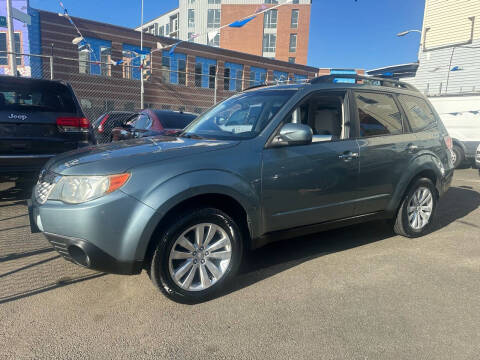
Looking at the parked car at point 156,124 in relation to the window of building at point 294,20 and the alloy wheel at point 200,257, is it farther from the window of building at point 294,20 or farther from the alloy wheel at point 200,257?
the window of building at point 294,20

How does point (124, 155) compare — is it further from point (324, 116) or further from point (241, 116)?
point (324, 116)

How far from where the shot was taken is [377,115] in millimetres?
3869

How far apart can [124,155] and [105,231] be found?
59cm

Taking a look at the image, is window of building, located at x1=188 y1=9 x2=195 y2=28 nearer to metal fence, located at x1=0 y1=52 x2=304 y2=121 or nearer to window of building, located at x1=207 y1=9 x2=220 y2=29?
window of building, located at x1=207 y1=9 x2=220 y2=29

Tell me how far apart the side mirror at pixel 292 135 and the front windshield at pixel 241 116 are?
197 mm

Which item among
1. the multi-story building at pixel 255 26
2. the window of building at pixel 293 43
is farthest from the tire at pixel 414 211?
the window of building at pixel 293 43

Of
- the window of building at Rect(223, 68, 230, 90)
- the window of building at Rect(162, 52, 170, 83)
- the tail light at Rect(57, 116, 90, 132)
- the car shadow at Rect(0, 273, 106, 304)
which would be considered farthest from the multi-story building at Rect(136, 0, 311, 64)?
the car shadow at Rect(0, 273, 106, 304)

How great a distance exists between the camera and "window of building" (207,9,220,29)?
158 ft

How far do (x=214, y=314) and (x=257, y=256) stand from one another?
1.18 m

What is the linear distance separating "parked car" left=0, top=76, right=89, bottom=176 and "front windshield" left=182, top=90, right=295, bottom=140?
2.15 m

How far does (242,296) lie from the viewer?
2861 millimetres

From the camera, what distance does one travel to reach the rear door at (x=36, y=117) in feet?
15.1

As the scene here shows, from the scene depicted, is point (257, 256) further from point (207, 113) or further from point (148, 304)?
point (207, 113)

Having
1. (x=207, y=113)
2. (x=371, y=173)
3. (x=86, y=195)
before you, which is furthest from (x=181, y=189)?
(x=371, y=173)
